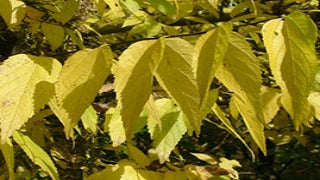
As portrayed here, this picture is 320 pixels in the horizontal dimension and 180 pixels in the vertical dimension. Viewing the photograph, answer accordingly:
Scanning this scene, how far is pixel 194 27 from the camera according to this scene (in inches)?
58.1

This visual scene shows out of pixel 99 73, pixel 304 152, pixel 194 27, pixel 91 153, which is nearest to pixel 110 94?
pixel 91 153

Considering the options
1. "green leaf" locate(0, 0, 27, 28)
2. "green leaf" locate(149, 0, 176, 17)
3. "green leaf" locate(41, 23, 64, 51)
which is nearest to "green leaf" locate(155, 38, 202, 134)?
"green leaf" locate(149, 0, 176, 17)

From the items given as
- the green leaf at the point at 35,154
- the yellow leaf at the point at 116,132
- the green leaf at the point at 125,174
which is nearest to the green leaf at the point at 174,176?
the green leaf at the point at 125,174

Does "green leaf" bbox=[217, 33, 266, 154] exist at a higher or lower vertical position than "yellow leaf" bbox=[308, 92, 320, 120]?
higher

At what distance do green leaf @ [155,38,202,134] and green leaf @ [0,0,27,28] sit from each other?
1.24 feet

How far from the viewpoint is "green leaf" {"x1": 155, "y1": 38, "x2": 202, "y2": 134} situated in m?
0.55

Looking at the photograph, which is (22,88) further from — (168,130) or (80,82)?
(168,130)

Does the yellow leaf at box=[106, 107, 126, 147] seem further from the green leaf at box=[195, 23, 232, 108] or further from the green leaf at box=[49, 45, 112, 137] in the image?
the green leaf at box=[195, 23, 232, 108]

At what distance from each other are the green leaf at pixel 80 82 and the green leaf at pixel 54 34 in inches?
18.4

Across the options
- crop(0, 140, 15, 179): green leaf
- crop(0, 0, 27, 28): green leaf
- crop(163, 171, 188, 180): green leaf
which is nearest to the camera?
crop(0, 140, 15, 179): green leaf

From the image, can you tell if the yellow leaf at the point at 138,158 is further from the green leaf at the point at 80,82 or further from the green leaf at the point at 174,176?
the green leaf at the point at 80,82

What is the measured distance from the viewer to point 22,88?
65cm

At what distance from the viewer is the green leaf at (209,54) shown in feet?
1.76

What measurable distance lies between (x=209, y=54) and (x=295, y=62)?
0.10 m
